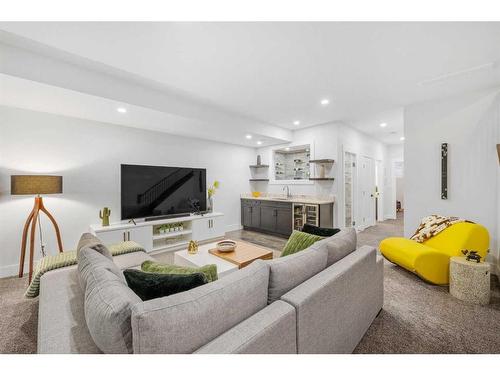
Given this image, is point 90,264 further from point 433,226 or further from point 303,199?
point 303,199

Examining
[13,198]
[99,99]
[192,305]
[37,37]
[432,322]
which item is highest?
[37,37]

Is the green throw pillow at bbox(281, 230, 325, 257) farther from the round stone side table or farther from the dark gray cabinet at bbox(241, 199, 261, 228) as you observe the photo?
the dark gray cabinet at bbox(241, 199, 261, 228)

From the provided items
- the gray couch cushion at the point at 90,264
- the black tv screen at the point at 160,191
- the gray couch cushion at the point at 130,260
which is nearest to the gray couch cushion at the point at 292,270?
the gray couch cushion at the point at 90,264

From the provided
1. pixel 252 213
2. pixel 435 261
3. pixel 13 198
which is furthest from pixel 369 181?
pixel 13 198

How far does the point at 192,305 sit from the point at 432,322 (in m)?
2.20

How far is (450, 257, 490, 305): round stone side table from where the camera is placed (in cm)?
213

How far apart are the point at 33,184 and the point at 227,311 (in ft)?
10.4

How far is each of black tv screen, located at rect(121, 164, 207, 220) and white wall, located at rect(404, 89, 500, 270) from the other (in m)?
3.99

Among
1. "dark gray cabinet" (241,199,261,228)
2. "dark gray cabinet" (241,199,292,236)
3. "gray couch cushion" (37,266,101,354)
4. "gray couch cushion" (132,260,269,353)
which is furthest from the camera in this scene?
"dark gray cabinet" (241,199,261,228)

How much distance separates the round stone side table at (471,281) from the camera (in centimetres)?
213

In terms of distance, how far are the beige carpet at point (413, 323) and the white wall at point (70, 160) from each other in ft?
2.77

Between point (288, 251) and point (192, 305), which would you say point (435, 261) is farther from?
point (192, 305)

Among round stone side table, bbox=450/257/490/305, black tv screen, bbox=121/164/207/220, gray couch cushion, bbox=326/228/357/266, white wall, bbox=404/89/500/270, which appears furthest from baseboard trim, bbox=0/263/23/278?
white wall, bbox=404/89/500/270

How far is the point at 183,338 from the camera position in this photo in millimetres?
794
